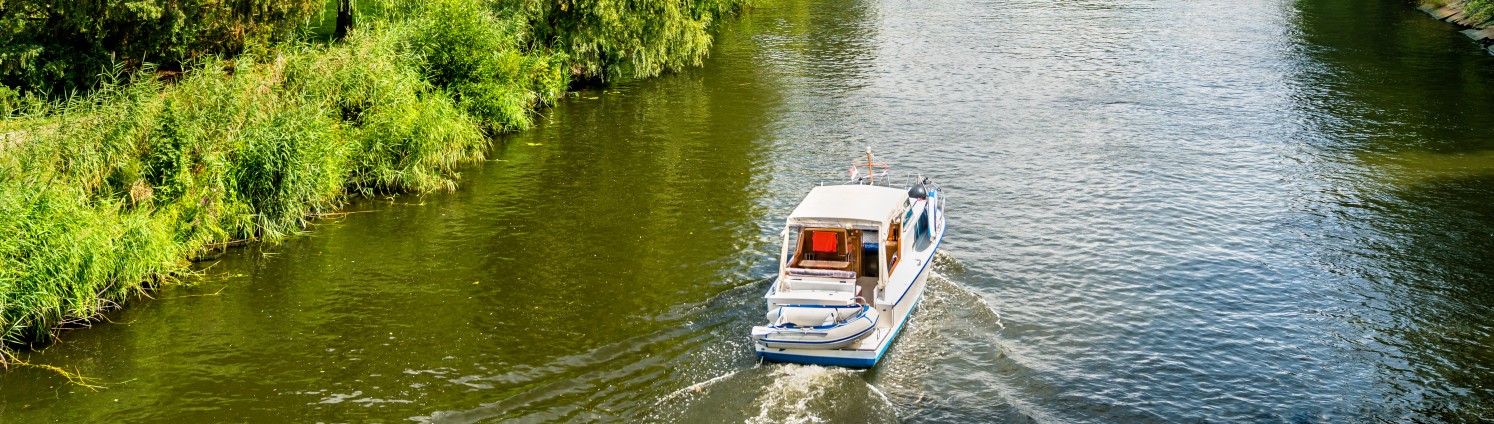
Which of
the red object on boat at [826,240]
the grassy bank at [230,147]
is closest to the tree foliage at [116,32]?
the grassy bank at [230,147]

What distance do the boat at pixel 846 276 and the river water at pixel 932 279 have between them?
0.51 metres

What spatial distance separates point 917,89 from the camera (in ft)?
165

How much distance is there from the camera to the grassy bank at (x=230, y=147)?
2272cm

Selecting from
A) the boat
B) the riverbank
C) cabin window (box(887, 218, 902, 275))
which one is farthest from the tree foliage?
the riverbank

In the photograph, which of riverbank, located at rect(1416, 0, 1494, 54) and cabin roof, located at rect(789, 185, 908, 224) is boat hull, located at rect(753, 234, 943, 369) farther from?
riverbank, located at rect(1416, 0, 1494, 54)

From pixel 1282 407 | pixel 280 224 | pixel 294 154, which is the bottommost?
pixel 1282 407

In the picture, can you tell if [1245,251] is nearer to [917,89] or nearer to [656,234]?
[656,234]

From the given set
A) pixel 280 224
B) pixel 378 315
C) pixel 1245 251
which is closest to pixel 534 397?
pixel 378 315

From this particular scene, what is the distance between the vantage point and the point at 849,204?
80.4ft

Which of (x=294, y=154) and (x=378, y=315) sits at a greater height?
(x=294, y=154)

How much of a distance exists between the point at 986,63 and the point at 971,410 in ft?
125

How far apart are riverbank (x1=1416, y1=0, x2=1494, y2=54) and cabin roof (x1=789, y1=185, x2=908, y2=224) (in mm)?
44268

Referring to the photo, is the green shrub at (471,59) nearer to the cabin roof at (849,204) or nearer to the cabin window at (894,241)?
the cabin roof at (849,204)

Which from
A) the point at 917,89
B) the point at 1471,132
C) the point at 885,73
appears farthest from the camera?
the point at 885,73
